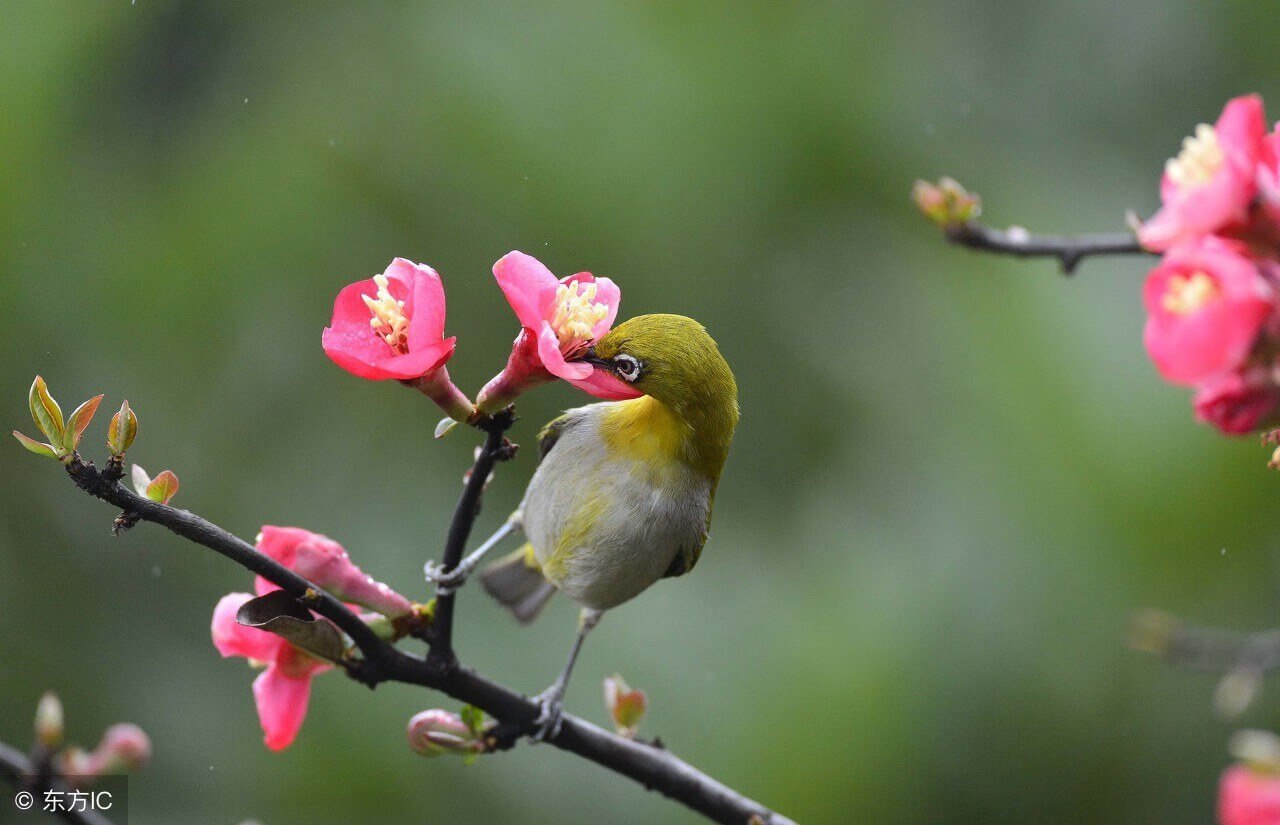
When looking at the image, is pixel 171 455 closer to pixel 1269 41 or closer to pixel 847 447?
pixel 847 447

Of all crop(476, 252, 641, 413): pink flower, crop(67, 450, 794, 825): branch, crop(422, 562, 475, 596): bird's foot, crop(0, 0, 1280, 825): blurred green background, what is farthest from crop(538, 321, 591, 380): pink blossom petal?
crop(0, 0, 1280, 825): blurred green background

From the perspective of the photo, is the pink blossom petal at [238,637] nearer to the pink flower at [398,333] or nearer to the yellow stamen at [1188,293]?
the pink flower at [398,333]

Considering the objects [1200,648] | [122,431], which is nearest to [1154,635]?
[1200,648]

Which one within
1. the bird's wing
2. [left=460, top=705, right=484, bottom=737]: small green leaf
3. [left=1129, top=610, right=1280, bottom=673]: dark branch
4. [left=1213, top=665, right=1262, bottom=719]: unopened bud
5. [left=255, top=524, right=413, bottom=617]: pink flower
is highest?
the bird's wing

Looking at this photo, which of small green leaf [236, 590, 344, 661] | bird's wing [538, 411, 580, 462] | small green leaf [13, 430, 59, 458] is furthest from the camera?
bird's wing [538, 411, 580, 462]

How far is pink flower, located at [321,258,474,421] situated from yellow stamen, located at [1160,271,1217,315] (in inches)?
16.0

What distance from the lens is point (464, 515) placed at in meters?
0.87

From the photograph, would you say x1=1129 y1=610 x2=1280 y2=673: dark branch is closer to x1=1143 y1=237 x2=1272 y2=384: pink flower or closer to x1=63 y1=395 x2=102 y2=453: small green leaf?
x1=1143 y1=237 x2=1272 y2=384: pink flower

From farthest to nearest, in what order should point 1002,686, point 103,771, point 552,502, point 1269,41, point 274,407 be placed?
point 1269,41 → point 274,407 → point 1002,686 → point 552,502 → point 103,771

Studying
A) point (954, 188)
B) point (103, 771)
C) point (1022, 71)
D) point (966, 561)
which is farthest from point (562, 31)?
point (103, 771)

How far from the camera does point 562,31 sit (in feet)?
9.59

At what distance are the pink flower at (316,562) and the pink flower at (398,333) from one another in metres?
0.18

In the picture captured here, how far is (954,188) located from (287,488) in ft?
5.60

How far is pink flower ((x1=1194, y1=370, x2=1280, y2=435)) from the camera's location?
50 centimetres
